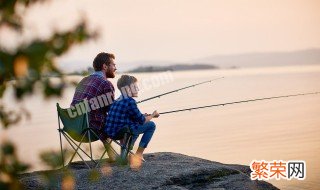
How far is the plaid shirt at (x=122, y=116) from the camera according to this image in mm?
5879

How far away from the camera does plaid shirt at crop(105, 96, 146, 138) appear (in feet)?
19.3

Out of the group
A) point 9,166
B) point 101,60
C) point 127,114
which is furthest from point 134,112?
point 9,166

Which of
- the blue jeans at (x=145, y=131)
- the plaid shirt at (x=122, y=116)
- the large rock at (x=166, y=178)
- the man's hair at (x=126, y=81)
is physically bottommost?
the large rock at (x=166, y=178)

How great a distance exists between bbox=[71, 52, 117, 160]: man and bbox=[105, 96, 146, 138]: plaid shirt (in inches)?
6.0

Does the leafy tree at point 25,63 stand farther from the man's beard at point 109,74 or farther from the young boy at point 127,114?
the man's beard at point 109,74

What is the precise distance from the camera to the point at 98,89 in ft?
19.7

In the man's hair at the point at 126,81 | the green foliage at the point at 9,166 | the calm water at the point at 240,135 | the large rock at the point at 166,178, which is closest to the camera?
the green foliage at the point at 9,166

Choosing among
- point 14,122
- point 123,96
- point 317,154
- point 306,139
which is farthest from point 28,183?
point 306,139

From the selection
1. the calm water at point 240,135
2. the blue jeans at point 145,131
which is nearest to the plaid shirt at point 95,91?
the blue jeans at point 145,131

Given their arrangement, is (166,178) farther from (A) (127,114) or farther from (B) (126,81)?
(B) (126,81)

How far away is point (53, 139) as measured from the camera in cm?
1454

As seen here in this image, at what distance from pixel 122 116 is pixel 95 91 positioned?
441 mm

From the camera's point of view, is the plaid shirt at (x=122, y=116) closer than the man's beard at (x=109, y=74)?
Yes

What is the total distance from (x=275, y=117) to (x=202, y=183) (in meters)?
12.6
